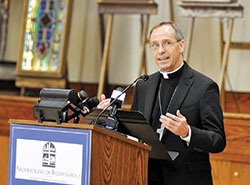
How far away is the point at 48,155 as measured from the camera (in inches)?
76.2

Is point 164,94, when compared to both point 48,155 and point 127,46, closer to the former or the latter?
point 48,155

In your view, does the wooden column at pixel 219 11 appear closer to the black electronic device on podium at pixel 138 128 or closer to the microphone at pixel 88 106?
the black electronic device on podium at pixel 138 128

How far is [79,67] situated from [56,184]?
4.13 metres

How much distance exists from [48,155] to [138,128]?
486mm

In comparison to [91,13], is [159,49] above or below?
below

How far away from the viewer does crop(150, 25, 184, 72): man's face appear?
2531 mm

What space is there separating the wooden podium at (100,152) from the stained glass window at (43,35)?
126 inches

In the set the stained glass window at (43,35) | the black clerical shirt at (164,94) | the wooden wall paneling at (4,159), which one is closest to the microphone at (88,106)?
the black clerical shirt at (164,94)

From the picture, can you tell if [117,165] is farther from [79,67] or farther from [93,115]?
[79,67]

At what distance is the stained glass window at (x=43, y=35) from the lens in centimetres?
524

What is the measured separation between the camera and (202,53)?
5293mm

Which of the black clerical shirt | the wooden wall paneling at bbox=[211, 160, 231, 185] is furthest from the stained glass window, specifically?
the black clerical shirt

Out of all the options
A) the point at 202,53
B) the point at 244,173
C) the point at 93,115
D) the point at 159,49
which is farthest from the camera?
the point at 202,53

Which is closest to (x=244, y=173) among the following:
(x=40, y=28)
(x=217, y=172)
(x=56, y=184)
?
(x=217, y=172)
